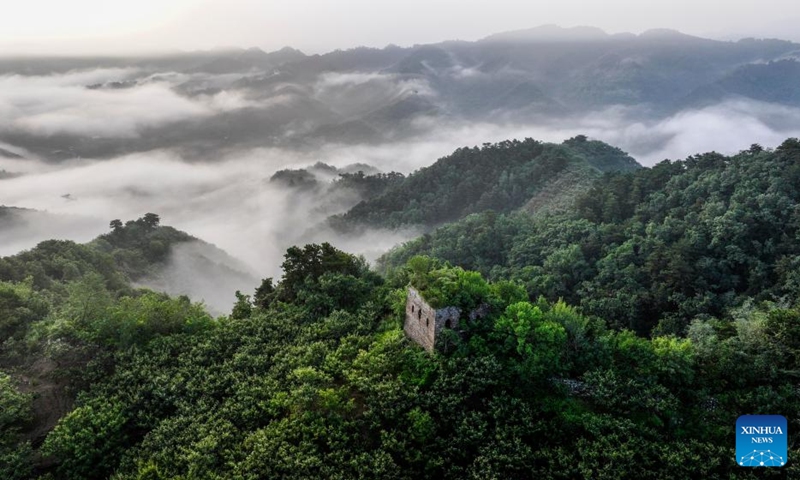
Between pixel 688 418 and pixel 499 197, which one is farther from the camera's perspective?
pixel 499 197

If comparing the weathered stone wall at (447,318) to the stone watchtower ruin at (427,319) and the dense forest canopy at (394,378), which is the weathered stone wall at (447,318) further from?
the dense forest canopy at (394,378)

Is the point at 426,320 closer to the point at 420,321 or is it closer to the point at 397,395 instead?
the point at 420,321

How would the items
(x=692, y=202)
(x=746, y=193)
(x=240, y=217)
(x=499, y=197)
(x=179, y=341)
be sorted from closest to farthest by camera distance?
1. (x=179, y=341)
2. (x=746, y=193)
3. (x=692, y=202)
4. (x=499, y=197)
5. (x=240, y=217)

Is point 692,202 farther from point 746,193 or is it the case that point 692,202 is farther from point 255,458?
point 255,458

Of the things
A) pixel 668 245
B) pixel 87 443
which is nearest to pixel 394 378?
pixel 87 443

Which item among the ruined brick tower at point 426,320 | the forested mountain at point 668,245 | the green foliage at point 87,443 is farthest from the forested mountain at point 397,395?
the forested mountain at point 668,245

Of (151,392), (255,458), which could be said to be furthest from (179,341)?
(255,458)

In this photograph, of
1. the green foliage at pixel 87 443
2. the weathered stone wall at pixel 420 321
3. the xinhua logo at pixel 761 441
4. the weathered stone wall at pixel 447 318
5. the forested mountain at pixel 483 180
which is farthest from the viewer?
the forested mountain at pixel 483 180

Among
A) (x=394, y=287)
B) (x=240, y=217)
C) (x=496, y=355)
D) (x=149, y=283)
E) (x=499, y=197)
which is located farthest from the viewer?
(x=240, y=217)
